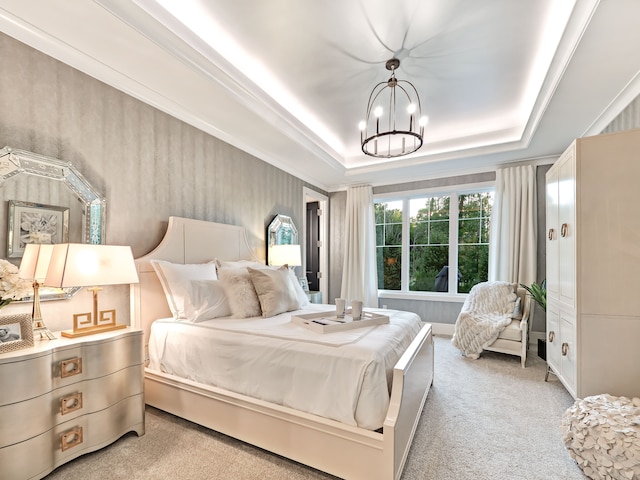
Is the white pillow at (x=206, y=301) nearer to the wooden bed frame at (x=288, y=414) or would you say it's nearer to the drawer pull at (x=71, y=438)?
the wooden bed frame at (x=288, y=414)

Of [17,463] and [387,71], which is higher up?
[387,71]

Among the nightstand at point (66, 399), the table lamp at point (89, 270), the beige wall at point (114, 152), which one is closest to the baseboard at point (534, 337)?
the beige wall at point (114, 152)

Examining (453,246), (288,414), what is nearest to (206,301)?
(288,414)

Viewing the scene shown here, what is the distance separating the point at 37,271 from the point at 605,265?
12.2 ft

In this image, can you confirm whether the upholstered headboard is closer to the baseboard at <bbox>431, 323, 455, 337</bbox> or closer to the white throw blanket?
the white throw blanket

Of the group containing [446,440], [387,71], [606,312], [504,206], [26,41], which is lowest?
[446,440]

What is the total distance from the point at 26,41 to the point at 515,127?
4562mm

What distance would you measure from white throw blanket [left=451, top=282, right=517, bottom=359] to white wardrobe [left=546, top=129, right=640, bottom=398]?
1.09m

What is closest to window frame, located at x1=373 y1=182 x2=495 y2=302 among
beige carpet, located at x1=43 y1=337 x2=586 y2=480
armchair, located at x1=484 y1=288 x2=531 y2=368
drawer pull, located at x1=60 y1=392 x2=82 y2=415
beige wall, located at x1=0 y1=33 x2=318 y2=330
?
armchair, located at x1=484 y1=288 x2=531 y2=368

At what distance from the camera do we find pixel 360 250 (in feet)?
17.3

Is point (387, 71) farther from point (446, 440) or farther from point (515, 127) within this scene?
point (446, 440)

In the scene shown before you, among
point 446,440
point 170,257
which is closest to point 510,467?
point 446,440

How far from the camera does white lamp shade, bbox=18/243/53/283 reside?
5.81 ft

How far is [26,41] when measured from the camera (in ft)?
6.07
